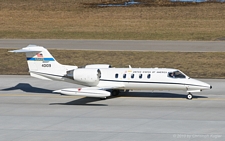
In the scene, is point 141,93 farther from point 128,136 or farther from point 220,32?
point 220,32

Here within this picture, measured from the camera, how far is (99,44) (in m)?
56.7

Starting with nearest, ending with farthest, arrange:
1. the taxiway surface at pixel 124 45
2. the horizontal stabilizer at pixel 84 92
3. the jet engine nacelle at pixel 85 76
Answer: the horizontal stabilizer at pixel 84 92
the jet engine nacelle at pixel 85 76
the taxiway surface at pixel 124 45

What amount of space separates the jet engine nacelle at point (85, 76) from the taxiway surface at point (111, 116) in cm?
116

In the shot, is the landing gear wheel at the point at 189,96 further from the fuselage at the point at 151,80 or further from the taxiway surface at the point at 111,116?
the fuselage at the point at 151,80

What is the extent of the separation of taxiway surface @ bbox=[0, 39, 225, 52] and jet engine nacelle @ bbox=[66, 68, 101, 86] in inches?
774

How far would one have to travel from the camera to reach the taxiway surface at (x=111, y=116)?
25.3 m

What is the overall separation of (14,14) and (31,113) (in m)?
50.0

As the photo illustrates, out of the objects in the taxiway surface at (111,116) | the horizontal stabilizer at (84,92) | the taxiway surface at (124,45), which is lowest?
the taxiway surface at (111,116)

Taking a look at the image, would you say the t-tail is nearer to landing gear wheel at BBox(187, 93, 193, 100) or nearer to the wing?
the wing

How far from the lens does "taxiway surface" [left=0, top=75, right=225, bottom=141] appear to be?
82.9 feet

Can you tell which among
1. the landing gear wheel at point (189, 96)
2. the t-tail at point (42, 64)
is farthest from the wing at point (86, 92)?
the landing gear wheel at point (189, 96)

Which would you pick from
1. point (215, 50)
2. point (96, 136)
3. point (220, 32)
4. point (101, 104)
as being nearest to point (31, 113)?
point (101, 104)

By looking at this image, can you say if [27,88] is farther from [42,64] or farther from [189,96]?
[189,96]

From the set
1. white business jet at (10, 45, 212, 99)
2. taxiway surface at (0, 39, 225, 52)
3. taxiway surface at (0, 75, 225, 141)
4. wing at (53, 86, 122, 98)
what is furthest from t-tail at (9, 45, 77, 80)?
taxiway surface at (0, 39, 225, 52)
